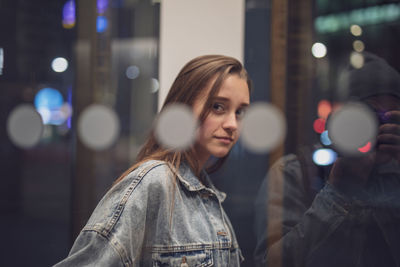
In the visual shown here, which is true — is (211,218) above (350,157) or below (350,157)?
below

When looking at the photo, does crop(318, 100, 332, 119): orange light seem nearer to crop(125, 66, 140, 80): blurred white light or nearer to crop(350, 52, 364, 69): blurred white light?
crop(350, 52, 364, 69): blurred white light

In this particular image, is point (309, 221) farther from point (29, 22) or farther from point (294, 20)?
point (29, 22)

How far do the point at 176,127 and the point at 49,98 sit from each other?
55 cm

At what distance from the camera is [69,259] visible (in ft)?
3.43

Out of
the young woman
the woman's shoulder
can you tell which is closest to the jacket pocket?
the young woman

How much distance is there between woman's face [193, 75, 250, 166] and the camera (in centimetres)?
126

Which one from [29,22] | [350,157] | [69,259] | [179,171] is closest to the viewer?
[69,259]

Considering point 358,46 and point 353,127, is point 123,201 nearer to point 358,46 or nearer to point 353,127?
point 353,127

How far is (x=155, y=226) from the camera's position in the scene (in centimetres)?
113

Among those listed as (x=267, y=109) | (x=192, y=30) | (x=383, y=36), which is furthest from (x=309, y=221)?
(x=192, y=30)

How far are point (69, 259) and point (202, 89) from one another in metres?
0.64

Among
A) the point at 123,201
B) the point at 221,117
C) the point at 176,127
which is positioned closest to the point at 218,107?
the point at 221,117

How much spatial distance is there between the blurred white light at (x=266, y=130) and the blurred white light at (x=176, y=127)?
0.25 m

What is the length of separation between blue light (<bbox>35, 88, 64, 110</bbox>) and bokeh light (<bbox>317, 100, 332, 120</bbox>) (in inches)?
39.9
